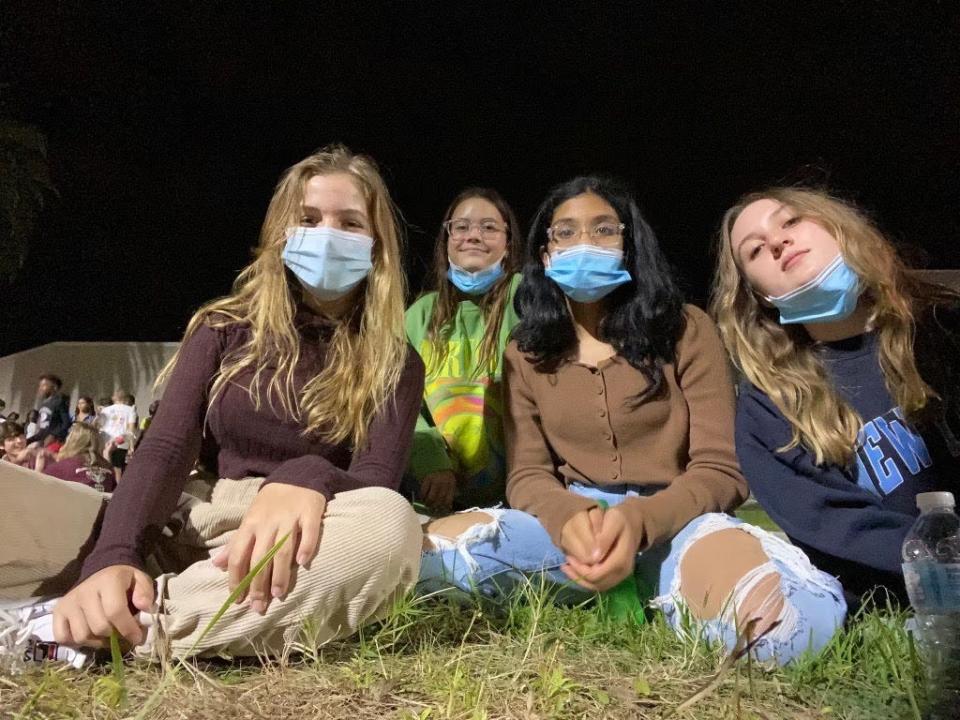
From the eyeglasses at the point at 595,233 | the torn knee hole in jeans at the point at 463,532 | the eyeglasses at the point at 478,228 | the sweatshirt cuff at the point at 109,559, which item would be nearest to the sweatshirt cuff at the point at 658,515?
the torn knee hole in jeans at the point at 463,532

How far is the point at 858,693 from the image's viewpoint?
0.99 metres

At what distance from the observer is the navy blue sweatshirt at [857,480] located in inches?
51.5

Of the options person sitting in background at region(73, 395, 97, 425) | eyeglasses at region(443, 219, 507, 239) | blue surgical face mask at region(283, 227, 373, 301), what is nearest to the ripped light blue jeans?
blue surgical face mask at region(283, 227, 373, 301)

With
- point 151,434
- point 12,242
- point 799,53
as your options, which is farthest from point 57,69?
point 799,53

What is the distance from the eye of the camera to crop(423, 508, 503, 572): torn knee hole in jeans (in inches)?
55.5

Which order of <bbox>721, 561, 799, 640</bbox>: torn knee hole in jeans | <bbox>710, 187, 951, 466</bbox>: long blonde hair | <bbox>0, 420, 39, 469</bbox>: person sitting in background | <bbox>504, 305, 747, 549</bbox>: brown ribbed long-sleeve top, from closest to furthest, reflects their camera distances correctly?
<bbox>721, 561, 799, 640</bbox>: torn knee hole in jeans < <bbox>710, 187, 951, 466</bbox>: long blonde hair < <bbox>504, 305, 747, 549</bbox>: brown ribbed long-sleeve top < <bbox>0, 420, 39, 469</bbox>: person sitting in background

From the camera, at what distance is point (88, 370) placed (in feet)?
11.4

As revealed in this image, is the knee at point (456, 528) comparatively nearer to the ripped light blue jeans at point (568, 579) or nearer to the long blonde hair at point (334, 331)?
the ripped light blue jeans at point (568, 579)

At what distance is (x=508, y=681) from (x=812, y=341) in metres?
1.10

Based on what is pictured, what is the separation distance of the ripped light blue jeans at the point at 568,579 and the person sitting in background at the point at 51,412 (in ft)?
8.54

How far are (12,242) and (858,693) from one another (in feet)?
12.8

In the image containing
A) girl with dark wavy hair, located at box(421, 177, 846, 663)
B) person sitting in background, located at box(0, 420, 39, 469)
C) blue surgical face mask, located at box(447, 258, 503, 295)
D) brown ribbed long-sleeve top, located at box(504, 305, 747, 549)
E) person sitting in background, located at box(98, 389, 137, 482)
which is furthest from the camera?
person sitting in background, located at box(98, 389, 137, 482)

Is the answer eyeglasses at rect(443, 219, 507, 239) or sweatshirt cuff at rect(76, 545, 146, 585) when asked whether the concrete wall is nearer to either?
eyeglasses at rect(443, 219, 507, 239)

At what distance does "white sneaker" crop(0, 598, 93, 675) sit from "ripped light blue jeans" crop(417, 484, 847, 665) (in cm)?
61
